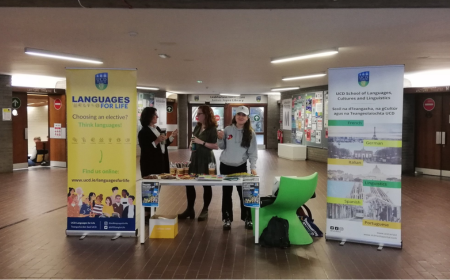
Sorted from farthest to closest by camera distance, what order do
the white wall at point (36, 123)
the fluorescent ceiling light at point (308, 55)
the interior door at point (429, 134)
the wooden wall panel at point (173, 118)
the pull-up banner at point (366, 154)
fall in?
1. the wooden wall panel at point (173, 118)
2. the white wall at point (36, 123)
3. the interior door at point (429, 134)
4. the fluorescent ceiling light at point (308, 55)
5. the pull-up banner at point (366, 154)

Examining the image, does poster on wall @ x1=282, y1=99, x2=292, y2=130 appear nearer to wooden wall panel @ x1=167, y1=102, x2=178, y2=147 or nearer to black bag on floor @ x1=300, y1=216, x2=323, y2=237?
wooden wall panel @ x1=167, y1=102, x2=178, y2=147

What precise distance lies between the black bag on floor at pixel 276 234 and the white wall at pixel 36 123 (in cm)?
1237

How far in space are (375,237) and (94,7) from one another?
4355mm

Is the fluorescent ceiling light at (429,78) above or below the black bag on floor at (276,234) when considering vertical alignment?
above

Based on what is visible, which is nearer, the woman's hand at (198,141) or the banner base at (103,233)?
the banner base at (103,233)

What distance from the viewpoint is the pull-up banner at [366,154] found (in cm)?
416

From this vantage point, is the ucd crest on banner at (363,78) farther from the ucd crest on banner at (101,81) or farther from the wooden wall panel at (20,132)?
the wooden wall panel at (20,132)

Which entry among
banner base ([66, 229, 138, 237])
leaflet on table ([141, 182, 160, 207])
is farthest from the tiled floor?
leaflet on table ([141, 182, 160, 207])

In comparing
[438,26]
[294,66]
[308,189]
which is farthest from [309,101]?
[308,189]

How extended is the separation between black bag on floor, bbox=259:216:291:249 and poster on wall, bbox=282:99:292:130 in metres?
11.7

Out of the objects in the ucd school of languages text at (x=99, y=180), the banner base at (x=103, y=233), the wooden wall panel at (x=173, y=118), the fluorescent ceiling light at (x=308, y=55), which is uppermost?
the fluorescent ceiling light at (x=308, y=55)

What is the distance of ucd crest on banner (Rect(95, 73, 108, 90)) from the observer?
4.47 metres

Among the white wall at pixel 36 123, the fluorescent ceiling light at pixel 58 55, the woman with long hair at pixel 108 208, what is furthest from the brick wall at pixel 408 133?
the white wall at pixel 36 123

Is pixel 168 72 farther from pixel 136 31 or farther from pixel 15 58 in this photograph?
pixel 136 31
